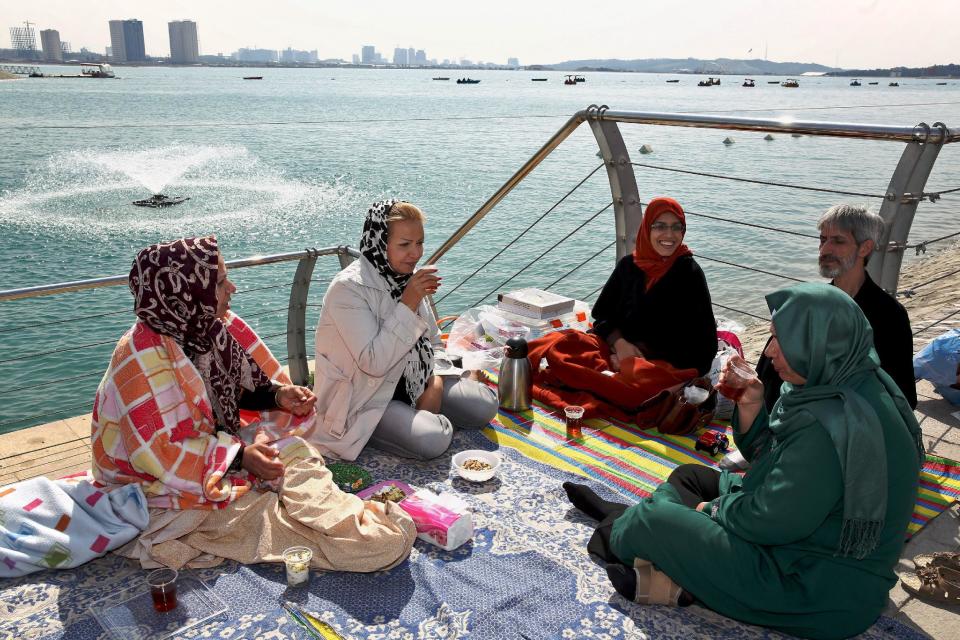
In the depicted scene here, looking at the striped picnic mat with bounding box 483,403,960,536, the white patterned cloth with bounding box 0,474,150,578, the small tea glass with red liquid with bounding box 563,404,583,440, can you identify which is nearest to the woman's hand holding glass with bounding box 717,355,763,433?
the striped picnic mat with bounding box 483,403,960,536

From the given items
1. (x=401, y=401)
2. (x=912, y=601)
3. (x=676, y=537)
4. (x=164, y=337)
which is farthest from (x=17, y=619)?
(x=912, y=601)

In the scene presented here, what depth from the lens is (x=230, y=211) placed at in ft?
68.5

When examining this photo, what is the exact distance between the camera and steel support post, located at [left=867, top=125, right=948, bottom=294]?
3.33 meters

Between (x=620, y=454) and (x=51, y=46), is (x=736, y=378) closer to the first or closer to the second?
(x=620, y=454)

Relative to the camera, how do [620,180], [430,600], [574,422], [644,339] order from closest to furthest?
1. [430,600]
2. [574,422]
3. [644,339]
4. [620,180]

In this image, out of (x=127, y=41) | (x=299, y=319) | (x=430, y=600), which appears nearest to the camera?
(x=430, y=600)

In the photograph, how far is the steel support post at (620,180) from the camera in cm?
479

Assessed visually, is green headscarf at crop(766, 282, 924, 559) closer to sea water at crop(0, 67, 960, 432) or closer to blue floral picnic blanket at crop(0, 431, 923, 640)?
blue floral picnic blanket at crop(0, 431, 923, 640)

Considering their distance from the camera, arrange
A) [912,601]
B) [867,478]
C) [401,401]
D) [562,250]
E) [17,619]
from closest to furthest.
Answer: [867,478] < [17,619] < [912,601] < [401,401] < [562,250]

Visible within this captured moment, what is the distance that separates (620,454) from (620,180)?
195 centimetres

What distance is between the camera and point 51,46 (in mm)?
155250

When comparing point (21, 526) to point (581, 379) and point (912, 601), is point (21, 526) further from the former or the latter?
point (912, 601)

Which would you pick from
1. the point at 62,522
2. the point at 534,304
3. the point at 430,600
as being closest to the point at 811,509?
the point at 430,600

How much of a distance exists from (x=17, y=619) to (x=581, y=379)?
3.00 m
